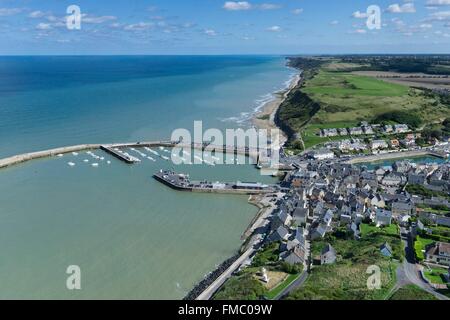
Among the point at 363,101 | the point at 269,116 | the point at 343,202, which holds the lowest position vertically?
the point at 343,202

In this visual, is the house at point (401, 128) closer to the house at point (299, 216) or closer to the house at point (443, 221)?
the house at point (443, 221)

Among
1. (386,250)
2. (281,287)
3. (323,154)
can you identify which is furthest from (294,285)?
(323,154)

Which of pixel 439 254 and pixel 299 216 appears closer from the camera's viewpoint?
pixel 439 254

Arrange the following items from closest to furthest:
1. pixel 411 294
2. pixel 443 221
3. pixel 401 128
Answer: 1. pixel 411 294
2. pixel 443 221
3. pixel 401 128

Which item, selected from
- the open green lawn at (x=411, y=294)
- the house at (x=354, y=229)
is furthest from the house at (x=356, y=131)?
the open green lawn at (x=411, y=294)

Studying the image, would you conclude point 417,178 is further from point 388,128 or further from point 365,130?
point 388,128

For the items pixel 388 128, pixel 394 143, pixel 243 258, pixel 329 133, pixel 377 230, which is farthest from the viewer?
pixel 388 128
